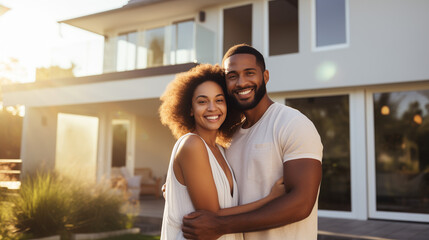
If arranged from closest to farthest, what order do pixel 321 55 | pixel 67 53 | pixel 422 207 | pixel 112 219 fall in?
pixel 112 219
pixel 422 207
pixel 321 55
pixel 67 53

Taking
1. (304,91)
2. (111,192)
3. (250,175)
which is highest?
(304,91)

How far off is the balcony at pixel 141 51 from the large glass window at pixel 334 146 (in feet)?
10.1

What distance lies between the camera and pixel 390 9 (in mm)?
8547

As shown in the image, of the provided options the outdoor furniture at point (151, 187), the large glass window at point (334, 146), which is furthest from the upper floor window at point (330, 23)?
the outdoor furniture at point (151, 187)

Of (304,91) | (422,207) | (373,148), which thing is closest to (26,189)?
(304,91)

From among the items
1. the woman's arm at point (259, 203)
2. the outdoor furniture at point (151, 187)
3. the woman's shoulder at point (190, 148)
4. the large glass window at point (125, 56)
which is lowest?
the outdoor furniture at point (151, 187)

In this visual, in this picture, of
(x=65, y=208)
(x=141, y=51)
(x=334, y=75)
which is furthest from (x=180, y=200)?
(x=141, y=51)

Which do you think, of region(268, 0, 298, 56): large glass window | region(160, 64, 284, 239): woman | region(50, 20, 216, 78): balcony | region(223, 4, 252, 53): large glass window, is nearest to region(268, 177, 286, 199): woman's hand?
region(160, 64, 284, 239): woman

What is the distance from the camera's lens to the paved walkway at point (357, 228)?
22.0ft

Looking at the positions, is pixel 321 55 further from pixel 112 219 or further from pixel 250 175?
pixel 250 175

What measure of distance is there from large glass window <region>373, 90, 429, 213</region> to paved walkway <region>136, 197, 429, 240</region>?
503 mm

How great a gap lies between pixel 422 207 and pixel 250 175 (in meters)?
7.39

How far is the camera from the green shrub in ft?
19.2

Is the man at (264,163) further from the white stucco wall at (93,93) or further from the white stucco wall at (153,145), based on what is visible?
the white stucco wall at (153,145)
